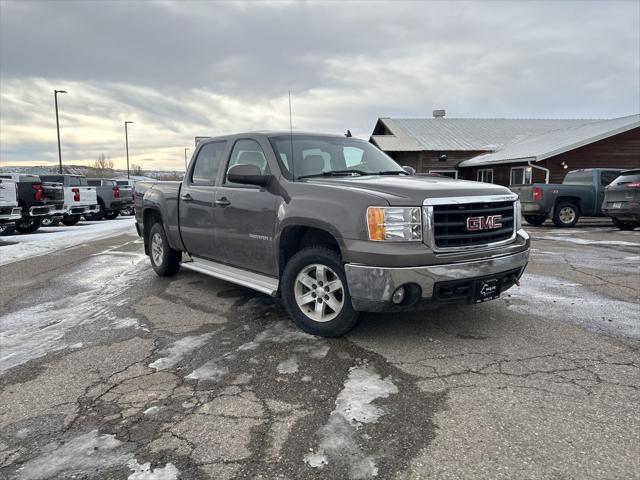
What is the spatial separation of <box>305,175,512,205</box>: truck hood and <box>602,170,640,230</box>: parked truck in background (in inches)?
372

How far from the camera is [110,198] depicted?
20922 millimetres

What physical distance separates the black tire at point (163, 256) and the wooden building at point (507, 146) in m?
19.1

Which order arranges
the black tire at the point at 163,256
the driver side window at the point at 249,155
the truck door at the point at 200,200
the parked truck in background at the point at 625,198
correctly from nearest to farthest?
the driver side window at the point at 249,155 < the truck door at the point at 200,200 < the black tire at the point at 163,256 < the parked truck in background at the point at 625,198

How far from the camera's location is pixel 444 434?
8.38ft

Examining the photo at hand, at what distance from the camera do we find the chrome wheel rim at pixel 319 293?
3.96 meters

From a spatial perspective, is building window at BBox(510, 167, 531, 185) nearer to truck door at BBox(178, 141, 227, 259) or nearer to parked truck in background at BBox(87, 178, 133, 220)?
parked truck in background at BBox(87, 178, 133, 220)

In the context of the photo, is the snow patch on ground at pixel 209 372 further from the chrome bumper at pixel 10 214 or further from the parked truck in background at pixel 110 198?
the parked truck in background at pixel 110 198

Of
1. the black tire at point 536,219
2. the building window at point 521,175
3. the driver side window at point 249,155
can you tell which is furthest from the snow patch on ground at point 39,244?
the building window at point 521,175

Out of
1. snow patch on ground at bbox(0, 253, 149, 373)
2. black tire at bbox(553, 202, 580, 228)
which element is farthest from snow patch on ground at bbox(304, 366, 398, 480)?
black tire at bbox(553, 202, 580, 228)

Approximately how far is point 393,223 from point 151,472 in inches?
88.1

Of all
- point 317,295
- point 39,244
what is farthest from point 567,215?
point 39,244

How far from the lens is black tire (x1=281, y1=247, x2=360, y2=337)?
3.84m

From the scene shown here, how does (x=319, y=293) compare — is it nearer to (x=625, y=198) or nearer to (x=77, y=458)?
(x=77, y=458)

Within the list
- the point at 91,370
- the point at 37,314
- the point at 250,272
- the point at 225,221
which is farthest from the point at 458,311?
the point at 37,314
